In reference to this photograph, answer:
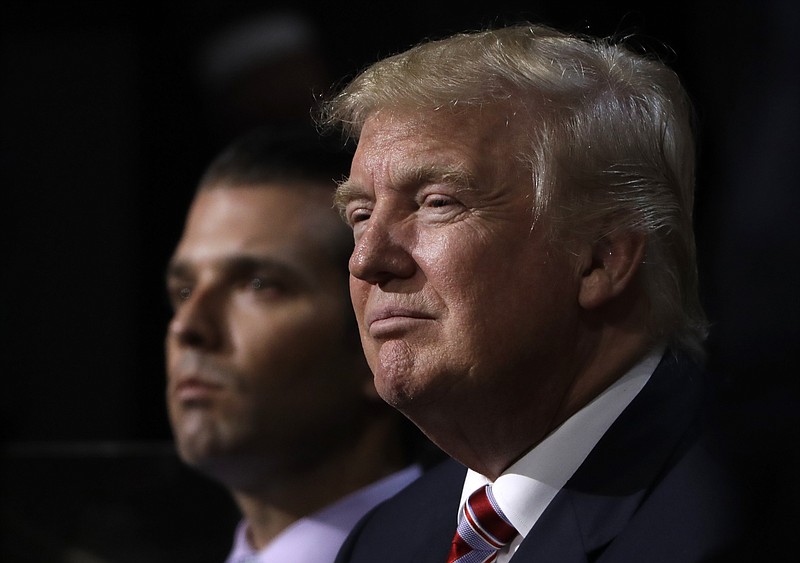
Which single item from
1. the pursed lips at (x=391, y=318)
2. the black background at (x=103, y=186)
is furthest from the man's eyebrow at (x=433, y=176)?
the black background at (x=103, y=186)

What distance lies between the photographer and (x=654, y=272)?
130 cm

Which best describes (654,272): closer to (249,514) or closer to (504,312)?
(504,312)

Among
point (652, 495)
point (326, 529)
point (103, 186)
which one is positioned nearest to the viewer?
point (652, 495)

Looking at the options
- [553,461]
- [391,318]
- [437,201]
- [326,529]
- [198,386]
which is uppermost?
[437,201]

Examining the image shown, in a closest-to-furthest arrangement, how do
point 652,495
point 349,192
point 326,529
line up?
point 652,495 → point 349,192 → point 326,529

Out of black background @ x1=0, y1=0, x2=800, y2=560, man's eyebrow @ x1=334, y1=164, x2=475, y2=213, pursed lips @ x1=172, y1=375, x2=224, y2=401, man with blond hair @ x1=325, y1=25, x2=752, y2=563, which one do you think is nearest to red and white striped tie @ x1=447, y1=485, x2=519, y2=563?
man with blond hair @ x1=325, y1=25, x2=752, y2=563

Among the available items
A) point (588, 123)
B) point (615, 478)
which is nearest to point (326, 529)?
point (615, 478)

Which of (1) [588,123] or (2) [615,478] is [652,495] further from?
(1) [588,123]

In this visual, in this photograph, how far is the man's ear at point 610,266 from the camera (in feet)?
4.11

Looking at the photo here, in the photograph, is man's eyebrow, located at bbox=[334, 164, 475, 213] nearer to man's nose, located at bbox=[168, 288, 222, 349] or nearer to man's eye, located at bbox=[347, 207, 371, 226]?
man's eye, located at bbox=[347, 207, 371, 226]

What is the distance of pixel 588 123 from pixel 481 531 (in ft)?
1.54

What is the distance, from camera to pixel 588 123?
4.14 ft

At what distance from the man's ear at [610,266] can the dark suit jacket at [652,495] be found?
0.11 meters

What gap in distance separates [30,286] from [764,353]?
1.72 m
